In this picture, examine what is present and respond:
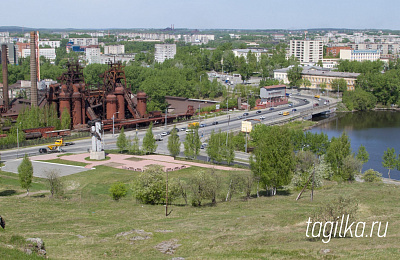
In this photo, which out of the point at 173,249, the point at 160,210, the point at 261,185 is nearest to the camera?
the point at 173,249

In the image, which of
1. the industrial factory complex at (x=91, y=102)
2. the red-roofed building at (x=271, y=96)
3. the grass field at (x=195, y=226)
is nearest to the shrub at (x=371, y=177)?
the grass field at (x=195, y=226)

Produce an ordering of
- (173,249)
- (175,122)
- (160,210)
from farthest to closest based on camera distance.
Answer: (175,122) < (160,210) < (173,249)

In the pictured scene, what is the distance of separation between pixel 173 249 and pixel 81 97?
5744 cm

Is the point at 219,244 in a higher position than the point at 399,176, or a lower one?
A: higher

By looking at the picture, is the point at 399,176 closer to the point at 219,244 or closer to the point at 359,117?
the point at 219,244

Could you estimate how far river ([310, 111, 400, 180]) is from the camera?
67688mm

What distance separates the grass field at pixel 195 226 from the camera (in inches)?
930

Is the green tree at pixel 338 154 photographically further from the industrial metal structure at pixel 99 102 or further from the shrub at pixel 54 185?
the industrial metal structure at pixel 99 102

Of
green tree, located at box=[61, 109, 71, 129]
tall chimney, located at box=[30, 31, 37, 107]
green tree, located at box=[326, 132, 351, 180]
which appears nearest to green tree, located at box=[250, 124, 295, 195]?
green tree, located at box=[326, 132, 351, 180]

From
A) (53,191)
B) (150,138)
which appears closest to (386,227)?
(53,191)

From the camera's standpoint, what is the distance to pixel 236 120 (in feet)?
296

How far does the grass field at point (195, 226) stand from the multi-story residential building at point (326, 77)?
94.5m

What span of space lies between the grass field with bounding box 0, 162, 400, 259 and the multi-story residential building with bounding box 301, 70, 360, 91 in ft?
310

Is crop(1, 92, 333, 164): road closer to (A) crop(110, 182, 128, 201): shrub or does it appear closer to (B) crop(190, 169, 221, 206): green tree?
(A) crop(110, 182, 128, 201): shrub
